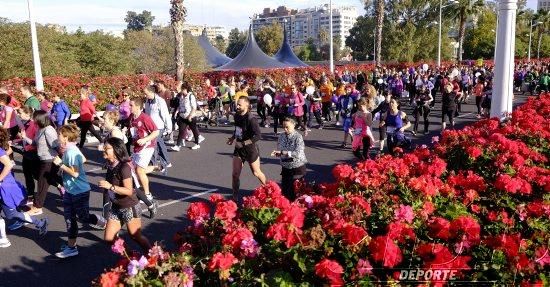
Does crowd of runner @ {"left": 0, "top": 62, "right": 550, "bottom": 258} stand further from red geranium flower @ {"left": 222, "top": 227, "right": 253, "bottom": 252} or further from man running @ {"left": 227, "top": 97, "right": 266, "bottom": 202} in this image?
red geranium flower @ {"left": 222, "top": 227, "right": 253, "bottom": 252}

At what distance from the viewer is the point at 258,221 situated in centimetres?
368

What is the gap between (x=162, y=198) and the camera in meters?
8.09

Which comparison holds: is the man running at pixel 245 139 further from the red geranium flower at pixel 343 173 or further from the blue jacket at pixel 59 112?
the blue jacket at pixel 59 112

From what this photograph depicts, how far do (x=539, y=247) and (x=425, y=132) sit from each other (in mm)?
11226

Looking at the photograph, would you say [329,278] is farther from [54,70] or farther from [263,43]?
[263,43]

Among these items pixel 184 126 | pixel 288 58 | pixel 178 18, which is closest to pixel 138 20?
pixel 288 58

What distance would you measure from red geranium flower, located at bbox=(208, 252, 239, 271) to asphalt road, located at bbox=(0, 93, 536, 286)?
9.00 feet

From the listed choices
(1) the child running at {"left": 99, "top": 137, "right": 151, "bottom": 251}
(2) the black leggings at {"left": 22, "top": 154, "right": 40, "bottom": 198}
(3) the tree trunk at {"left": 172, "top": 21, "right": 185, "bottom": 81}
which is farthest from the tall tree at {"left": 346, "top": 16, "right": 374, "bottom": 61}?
(1) the child running at {"left": 99, "top": 137, "right": 151, "bottom": 251}

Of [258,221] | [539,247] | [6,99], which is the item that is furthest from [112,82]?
[539,247]

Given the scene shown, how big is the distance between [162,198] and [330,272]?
5.80 meters

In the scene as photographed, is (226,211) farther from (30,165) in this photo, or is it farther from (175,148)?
(175,148)

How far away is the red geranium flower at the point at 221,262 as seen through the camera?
9.56 ft

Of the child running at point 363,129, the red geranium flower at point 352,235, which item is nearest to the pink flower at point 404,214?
the red geranium flower at point 352,235

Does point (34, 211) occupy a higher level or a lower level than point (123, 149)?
lower
